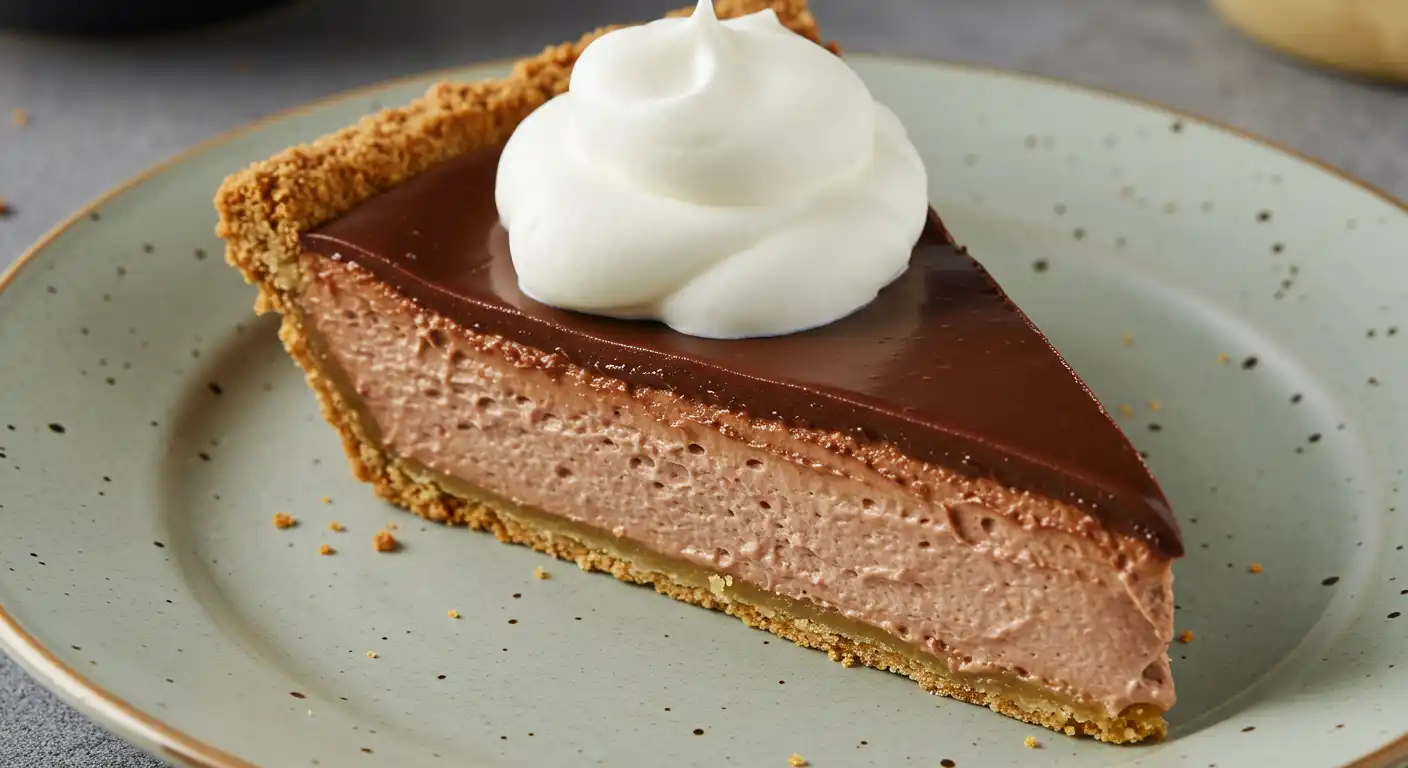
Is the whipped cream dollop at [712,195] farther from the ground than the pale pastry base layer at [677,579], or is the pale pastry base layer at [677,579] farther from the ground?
the whipped cream dollop at [712,195]

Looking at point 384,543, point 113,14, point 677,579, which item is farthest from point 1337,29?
point 113,14

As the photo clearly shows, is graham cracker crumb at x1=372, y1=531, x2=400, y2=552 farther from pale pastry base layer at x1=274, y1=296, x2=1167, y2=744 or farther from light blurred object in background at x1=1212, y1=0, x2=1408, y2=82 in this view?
light blurred object in background at x1=1212, y1=0, x2=1408, y2=82

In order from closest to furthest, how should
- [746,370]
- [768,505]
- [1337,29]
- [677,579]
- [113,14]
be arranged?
1. [746,370]
2. [768,505]
3. [677,579]
4. [1337,29]
5. [113,14]

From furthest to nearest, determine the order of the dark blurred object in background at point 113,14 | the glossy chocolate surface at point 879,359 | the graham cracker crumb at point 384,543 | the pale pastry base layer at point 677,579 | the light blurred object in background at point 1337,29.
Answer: the dark blurred object in background at point 113,14 → the light blurred object in background at point 1337,29 → the graham cracker crumb at point 384,543 → the pale pastry base layer at point 677,579 → the glossy chocolate surface at point 879,359

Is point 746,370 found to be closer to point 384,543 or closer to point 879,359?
point 879,359

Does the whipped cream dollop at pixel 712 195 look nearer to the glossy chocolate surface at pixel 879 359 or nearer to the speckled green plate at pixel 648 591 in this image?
the glossy chocolate surface at pixel 879 359

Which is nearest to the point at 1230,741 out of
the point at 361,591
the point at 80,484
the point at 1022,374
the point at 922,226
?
the point at 1022,374

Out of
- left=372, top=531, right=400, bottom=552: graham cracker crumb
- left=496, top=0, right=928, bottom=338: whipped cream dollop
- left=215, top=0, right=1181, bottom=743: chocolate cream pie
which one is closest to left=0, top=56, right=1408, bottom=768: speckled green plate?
left=372, top=531, right=400, bottom=552: graham cracker crumb

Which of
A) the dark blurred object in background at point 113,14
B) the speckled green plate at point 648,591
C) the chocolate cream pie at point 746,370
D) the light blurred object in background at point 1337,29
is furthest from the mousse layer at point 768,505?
the light blurred object in background at point 1337,29
